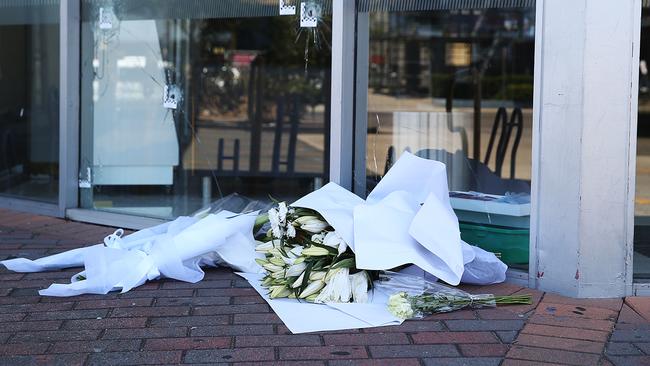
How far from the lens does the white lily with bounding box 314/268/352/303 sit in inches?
189

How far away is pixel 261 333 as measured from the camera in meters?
4.35

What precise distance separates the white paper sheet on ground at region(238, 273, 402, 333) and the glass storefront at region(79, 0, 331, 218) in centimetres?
201

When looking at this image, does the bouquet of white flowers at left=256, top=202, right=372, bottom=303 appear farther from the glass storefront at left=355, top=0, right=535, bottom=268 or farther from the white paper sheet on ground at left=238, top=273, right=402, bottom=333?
the glass storefront at left=355, top=0, right=535, bottom=268

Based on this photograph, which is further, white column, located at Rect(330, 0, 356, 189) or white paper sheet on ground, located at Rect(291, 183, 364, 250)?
white column, located at Rect(330, 0, 356, 189)

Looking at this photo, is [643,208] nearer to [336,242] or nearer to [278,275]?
[336,242]

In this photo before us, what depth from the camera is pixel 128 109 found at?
296 inches

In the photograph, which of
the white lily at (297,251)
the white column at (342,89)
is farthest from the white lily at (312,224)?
the white column at (342,89)

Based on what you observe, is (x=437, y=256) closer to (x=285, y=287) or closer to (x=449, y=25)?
(x=285, y=287)

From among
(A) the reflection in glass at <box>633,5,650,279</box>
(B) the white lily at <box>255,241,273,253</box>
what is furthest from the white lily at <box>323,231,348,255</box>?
(A) the reflection in glass at <box>633,5,650,279</box>

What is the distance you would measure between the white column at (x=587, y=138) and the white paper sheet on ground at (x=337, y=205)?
1.00m

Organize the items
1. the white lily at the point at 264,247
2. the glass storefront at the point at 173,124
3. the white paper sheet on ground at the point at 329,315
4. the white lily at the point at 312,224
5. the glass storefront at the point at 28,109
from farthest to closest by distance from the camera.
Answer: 1. the glass storefront at the point at 28,109
2. the glass storefront at the point at 173,124
3. the white lily at the point at 264,247
4. the white lily at the point at 312,224
5. the white paper sheet on ground at the point at 329,315

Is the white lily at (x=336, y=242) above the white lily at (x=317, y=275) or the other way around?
above

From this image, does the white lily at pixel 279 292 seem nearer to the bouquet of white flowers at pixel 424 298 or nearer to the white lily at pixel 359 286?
the white lily at pixel 359 286

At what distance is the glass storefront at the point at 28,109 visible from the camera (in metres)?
8.08
